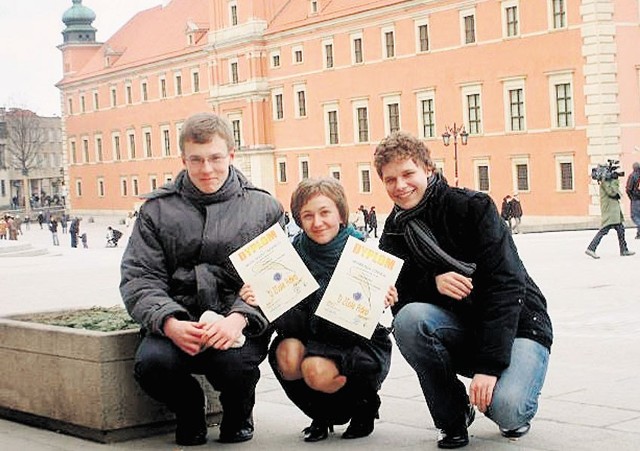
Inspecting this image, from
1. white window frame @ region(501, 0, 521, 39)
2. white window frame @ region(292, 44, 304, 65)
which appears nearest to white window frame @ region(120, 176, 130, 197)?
white window frame @ region(292, 44, 304, 65)

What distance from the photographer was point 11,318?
6504 millimetres

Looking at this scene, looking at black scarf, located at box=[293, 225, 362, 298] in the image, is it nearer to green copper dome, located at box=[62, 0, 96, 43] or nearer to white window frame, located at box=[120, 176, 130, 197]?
white window frame, located at box=[120, 176, 130, 197]

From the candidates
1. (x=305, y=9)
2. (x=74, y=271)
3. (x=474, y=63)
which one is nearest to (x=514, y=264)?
(x=74, y=271)

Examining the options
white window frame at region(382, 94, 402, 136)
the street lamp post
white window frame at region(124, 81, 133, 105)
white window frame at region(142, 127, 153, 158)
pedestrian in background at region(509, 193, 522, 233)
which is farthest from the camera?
white window frame at region(124, 81, 133, 105)

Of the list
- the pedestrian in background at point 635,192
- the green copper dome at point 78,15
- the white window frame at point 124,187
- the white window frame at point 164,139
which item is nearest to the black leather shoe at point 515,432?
the pedestrian in background at point 635,192

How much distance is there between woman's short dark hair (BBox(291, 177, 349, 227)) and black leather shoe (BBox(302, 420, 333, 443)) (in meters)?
0.90

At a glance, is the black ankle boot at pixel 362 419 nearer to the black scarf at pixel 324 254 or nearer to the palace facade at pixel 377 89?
the black scarf at pixel 324 254

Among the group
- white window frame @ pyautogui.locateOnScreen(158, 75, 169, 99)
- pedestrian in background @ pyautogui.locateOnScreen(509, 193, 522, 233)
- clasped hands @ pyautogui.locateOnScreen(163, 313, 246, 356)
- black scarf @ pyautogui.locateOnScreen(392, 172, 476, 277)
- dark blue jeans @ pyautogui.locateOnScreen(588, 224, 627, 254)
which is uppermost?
white window frame @ pyautogui.locateOnScreen(158, 75, 169, 99)

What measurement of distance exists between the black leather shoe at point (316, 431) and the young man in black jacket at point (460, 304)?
1.81 feet

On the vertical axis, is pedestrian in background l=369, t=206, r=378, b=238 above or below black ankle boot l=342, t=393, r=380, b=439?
below

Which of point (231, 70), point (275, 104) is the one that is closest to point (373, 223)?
point (275, 104)

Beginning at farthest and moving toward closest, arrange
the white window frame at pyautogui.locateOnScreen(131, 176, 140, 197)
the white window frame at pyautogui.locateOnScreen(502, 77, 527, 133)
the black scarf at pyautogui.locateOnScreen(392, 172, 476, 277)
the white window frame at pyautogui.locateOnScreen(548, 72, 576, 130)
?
1. the white window frame at pyautogui.locateOnScreen(131, 176, 140, 197)
2. the white window frame at pyautogui.locateOnScreen(502, 77, 527, 133)
3. the white window frame at pyautogui.locateOnScreen(548, 72, 576, 130)
4. the black scarf at pyautogui.locateOnScreen(392, 172, 476, 277)

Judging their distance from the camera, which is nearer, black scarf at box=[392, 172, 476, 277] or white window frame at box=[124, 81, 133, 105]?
black scarf at box=[392, 172, 476, 277]

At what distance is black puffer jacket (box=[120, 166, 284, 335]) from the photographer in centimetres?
531
